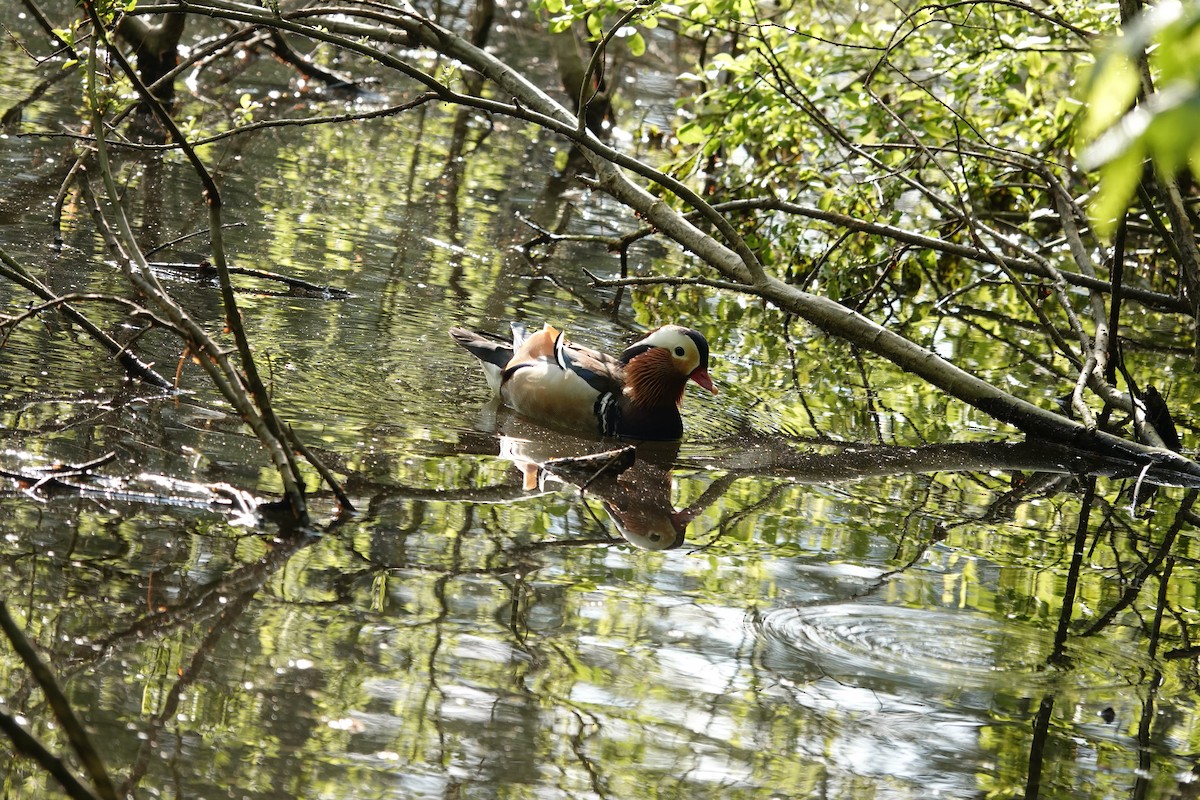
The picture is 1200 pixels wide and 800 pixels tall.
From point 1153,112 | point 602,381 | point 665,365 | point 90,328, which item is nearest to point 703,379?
point 665,365

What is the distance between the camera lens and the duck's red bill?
726cm

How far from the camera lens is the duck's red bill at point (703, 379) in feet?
23.8

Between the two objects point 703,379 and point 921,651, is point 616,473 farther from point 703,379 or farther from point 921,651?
point 921,651

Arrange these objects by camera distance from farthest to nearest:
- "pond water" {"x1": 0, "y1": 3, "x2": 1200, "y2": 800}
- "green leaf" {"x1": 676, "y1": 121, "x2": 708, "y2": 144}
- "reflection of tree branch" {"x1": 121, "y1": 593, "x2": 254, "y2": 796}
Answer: "green leaf" {"x1": 676, "y1": 121, "x2": 708, "y2": 144} < "pond water" {"x1": 0, "y1": 3, "x2": 1200, "y2": 800} < "reflection of tree branch" {"x1": 121, "y1": 593, "x2": 254, "y2": 796}

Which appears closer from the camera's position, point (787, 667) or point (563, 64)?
point (787, 667)

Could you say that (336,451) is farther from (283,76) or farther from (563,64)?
(283,76)

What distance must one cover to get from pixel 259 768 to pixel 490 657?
2.91 ft

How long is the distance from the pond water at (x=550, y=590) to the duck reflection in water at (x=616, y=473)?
30 mm

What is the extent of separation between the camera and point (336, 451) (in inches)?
221

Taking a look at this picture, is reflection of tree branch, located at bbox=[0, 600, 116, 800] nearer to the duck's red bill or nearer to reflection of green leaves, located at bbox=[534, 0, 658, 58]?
the duck's red bill

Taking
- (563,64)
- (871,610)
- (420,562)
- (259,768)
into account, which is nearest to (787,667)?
(871,610)

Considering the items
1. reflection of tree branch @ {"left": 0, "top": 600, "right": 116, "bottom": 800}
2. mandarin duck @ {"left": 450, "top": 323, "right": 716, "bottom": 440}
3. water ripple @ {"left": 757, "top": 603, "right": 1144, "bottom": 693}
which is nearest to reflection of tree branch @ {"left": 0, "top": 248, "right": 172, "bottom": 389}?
mandarin duck @ {"left": 450, "top": 323, "right": 716, "bottom": 440}

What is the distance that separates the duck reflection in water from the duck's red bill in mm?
478

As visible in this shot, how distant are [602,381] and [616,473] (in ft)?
3.47
